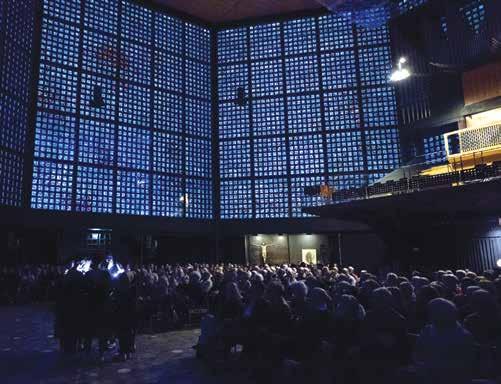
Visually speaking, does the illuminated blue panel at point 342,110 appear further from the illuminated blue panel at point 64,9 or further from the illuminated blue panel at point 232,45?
the illuminated blue panel at point 64,9

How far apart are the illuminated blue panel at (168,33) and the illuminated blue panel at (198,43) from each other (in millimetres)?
532

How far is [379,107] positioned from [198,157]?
1253 centimetres

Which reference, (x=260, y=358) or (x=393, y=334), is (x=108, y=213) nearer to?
(x=260, y=358)

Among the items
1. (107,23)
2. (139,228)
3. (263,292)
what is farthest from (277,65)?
(263,292)

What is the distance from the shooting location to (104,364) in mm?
6090

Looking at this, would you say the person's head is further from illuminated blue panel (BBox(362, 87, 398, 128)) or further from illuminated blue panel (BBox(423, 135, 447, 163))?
illuminated blue panel (BBox(362, 87, 398, 128))

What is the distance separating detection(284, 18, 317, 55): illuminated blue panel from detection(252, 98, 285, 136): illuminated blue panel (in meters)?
3.84

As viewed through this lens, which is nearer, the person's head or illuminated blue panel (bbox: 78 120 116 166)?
the person's head

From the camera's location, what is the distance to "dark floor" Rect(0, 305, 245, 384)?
5347mm

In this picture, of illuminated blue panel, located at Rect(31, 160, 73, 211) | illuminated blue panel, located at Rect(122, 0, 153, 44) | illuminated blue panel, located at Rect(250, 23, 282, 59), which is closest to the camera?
illuminated blue panel, located at Rect(31, 160, 73, 211)

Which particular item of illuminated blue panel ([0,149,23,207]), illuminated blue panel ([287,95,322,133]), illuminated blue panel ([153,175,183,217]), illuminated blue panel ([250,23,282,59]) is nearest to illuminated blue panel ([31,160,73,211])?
illuminated blue panel ([0,149,23,207])

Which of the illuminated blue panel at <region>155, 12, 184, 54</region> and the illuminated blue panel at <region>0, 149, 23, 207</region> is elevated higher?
the illuminated blue panel at <region>155, 12, 184, 54</region>

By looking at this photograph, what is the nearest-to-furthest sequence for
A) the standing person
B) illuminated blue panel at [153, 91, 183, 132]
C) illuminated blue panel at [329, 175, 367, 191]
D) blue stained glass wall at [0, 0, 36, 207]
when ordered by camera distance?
the standing person, blue stained glass wall at [0, 0, 36, 207], illuminated blue panel at [329, 175, 367, 191], illuminated blue panel at [153, 91, 183, 132]

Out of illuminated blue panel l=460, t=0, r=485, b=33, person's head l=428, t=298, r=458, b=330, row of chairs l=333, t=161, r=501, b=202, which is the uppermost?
illuminated blue panel l=460, t=0, r=485, b=33
